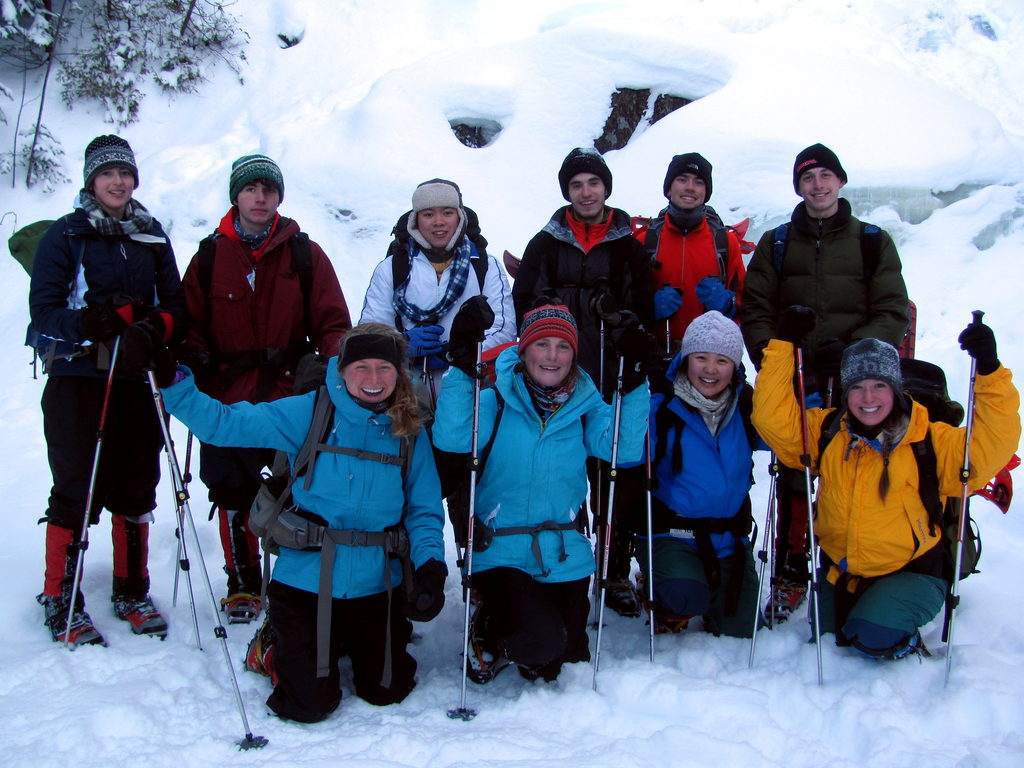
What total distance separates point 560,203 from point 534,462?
7.77 metres

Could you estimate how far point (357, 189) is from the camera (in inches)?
400

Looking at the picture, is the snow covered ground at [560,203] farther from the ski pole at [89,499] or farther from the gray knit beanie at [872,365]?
the gray knit beanie at [872,365]

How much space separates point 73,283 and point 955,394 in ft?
22.3

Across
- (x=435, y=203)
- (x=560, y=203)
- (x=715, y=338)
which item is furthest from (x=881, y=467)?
(x=560, y=203)

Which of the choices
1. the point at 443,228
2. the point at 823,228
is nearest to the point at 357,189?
the point at 443,228

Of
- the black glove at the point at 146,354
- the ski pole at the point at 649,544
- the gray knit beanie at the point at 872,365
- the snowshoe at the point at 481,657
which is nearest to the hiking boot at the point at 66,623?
the black glove at the point at 146,354

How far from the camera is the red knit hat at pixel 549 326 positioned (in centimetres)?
331

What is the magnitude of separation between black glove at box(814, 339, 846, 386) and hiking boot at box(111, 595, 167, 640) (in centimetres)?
349

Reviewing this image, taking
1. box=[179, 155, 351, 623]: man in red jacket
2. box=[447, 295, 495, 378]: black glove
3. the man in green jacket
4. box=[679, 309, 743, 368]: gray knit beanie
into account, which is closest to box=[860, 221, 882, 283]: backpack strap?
the man in green jacket

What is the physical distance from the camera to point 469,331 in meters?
3.17

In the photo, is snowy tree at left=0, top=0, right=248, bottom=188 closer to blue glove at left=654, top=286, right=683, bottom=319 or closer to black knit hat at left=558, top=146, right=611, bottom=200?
black knit hat at left=558, top=146, right=611, bottom=200

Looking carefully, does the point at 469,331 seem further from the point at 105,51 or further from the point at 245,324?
the point at 105,51

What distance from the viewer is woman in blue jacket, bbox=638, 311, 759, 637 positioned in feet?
11.4

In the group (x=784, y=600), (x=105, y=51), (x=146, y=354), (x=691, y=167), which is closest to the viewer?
(x=146, y=354)
